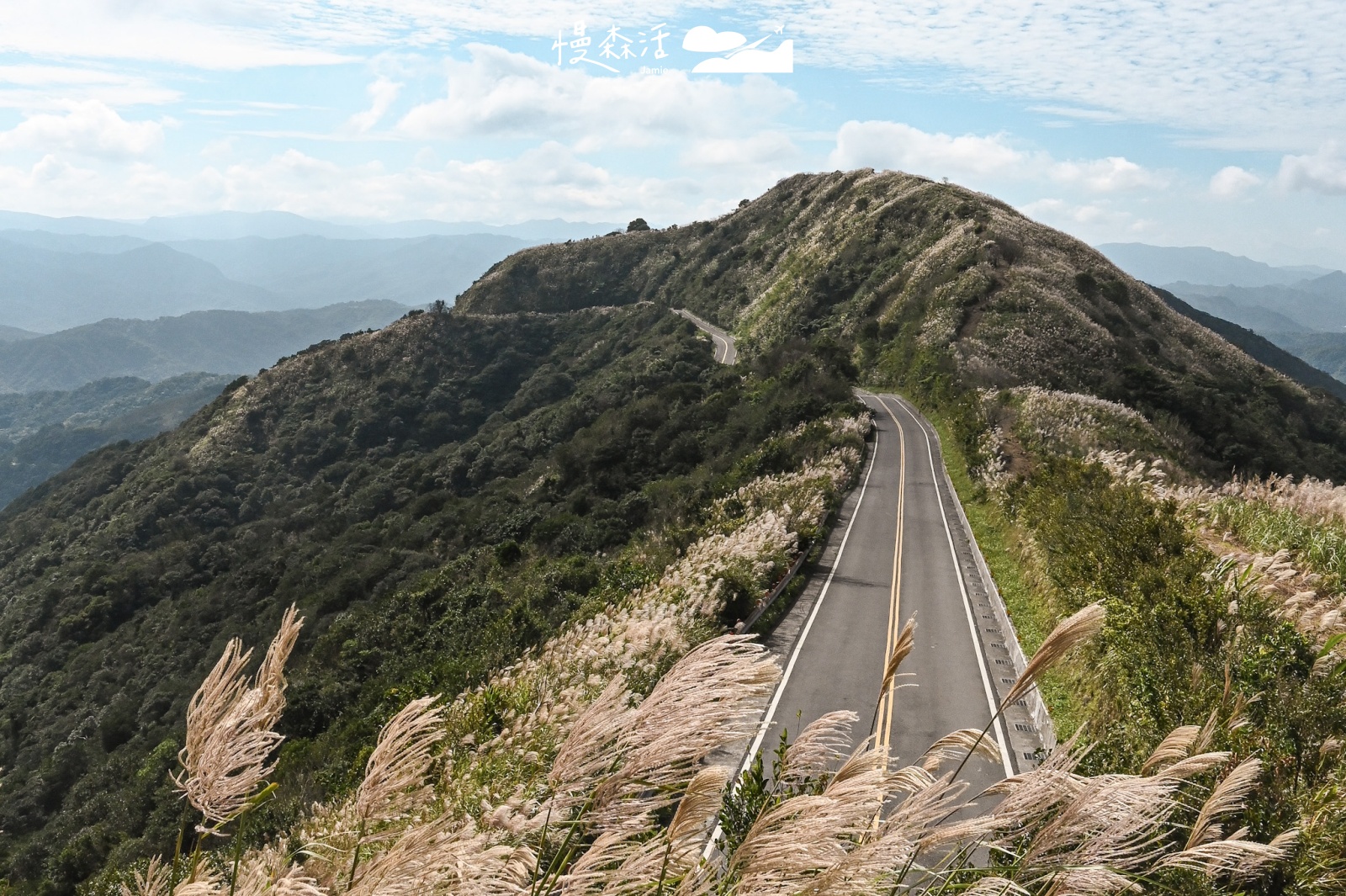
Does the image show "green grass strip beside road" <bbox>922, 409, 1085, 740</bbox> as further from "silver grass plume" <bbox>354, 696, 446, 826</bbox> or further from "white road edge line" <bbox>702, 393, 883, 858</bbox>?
"silver grass plume" <bbox>354, 696, 446, 826</bbox>

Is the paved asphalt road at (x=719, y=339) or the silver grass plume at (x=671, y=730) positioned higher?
the paved asphalt road at (x=719, y=339)

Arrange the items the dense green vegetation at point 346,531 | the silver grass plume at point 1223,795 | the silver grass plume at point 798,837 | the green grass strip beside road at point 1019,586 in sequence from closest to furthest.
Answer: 1. the silver grass plume at point 798,837
2. the silver grass plume at point 1223,795
3. the green grass strip beside road at point 1019,586
4. the dense green vegetation at point 346,531

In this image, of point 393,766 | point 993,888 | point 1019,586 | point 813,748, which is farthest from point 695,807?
point 1019,586

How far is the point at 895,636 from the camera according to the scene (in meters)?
17.6

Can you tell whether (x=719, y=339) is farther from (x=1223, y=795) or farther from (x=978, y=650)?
(x=1223, y=795)

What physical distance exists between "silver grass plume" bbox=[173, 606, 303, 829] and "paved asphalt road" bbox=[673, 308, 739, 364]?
6642 centimetres

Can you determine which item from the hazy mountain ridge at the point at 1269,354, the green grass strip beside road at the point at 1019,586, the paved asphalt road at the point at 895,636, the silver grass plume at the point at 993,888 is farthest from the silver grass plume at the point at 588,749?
the hazy mountain ridge at the point at 1269,354

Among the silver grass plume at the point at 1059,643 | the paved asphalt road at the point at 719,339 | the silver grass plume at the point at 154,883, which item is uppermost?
the paved asphalt road at the point at 719,339

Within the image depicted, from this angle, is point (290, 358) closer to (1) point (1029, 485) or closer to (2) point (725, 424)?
(2) point (725, 424)

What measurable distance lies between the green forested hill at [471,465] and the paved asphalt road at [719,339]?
1.74 metres

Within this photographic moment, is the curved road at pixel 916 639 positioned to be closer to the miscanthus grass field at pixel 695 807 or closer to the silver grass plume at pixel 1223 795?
the silver grass plume at pixel 1223 795

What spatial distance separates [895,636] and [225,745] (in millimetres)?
16584

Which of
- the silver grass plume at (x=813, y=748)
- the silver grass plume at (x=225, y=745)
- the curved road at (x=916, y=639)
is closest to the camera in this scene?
the silver grass plume at (x=225, y=745)

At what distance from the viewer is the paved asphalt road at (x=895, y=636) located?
13.2 meters
